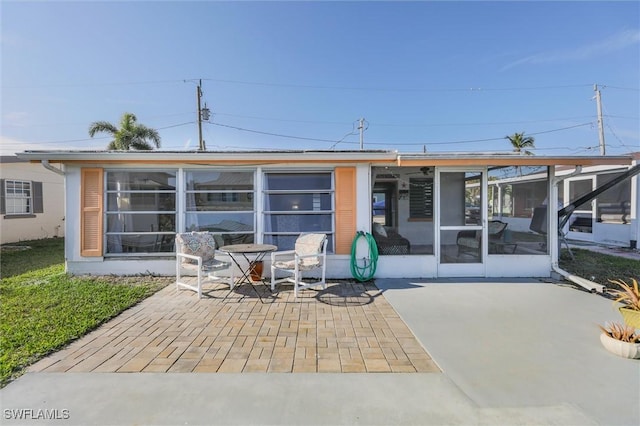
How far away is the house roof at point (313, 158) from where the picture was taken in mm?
5789

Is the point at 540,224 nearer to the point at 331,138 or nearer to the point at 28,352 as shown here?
the point at 28,352

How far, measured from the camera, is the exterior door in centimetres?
620

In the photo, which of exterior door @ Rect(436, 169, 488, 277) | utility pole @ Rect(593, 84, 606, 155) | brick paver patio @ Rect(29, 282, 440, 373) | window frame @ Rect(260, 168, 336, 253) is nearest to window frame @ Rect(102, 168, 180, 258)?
brick paver patio @ Rect(29, 282, 440, 373)

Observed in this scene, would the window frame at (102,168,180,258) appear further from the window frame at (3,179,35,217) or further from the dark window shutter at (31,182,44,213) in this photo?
the dark window shutter at (31,182,44,213)

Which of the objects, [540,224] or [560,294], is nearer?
[560,294]

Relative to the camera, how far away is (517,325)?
3.82 metres

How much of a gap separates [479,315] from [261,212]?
170 inches

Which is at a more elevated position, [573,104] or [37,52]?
[573,104]

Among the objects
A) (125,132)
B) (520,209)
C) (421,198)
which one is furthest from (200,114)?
(520,209)

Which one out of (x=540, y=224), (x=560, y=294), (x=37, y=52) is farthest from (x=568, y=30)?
(x=37, y=52)

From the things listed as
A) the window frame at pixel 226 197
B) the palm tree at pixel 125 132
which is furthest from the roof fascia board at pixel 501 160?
the palm tree at pixel 125 132

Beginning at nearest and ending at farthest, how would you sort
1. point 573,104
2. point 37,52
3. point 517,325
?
1. point 517,325
2. point 37,52
3. point 573,104

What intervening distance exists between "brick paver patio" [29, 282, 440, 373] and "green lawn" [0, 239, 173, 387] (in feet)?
0.65

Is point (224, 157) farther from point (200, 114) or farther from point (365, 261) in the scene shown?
point (200, 114)
